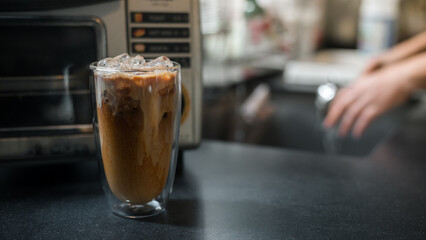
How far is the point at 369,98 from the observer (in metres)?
1.12

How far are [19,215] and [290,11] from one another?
1818mm

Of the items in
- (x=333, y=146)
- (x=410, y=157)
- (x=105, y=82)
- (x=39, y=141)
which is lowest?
(x=333, y=146)

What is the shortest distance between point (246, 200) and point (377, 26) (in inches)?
88.7

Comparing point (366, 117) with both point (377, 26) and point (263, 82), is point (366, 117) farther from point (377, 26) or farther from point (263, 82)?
point (377, 26)

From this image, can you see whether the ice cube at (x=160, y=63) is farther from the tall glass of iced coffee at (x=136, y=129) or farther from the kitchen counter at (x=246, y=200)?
the kitchen counter at (x=246, y=200)

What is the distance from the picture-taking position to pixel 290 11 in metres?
2.15

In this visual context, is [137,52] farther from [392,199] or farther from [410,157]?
[410,157]

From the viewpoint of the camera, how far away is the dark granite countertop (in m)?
0.56

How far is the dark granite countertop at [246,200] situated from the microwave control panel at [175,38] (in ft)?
0.43

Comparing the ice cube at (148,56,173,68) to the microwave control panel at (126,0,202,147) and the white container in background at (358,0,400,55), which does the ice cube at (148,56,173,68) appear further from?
the white container in background at (358,0,400,55)

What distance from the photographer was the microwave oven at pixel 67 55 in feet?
2.26

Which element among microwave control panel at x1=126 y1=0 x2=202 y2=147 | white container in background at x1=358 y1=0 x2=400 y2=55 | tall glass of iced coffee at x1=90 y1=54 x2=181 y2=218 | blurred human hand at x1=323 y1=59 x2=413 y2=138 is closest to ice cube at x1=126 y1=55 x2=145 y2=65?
tall glass of iced coffee at x1=90 y1=54 x2=181 y2=218

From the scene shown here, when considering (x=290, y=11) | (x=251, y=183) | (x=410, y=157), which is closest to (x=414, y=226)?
(x=251, y=183)

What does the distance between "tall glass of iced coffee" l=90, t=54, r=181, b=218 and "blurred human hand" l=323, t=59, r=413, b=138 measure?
587 mm
